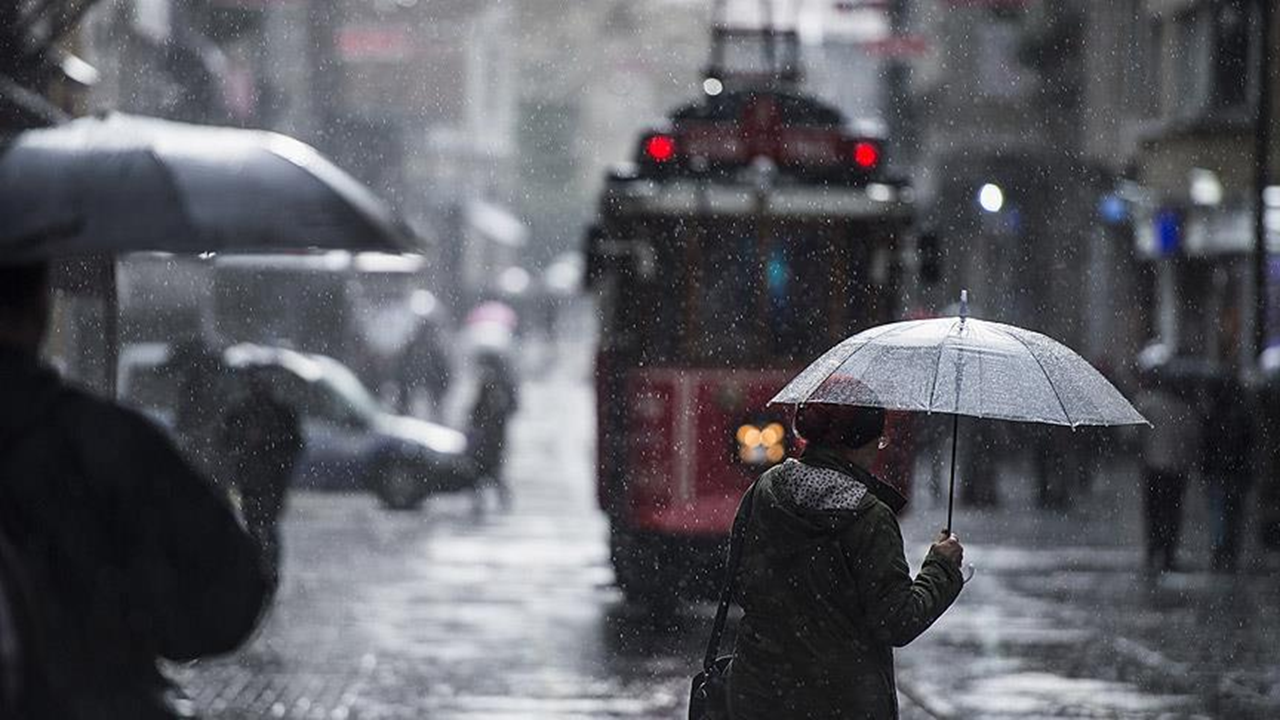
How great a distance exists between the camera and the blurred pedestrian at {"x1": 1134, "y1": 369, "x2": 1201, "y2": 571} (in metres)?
19.4

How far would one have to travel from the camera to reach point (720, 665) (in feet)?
22.0

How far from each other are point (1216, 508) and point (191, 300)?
17893mm

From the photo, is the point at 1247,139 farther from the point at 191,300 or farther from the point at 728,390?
the point at 728,390

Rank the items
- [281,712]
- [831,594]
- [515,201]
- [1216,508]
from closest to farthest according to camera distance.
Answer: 1. [831,594]
2. [281,712]
3. [1216,508]
4. [515,201]

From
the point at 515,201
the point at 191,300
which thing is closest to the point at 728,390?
the point at 191,300

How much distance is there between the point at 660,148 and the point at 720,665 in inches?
390

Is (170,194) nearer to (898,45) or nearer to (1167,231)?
(898,45)

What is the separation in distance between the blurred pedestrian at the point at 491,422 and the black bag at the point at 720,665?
66.6 ft

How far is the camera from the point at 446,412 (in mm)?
48406

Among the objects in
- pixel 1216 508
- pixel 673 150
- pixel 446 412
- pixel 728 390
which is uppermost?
pixel 673 150

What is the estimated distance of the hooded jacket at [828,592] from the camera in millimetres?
6180

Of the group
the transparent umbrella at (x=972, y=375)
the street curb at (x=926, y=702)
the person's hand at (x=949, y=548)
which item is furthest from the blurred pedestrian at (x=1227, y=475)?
the person's hand at (x=949, y=548)

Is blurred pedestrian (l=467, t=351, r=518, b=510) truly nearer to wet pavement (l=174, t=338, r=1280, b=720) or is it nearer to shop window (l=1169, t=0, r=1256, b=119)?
wet pavement (l=174, t=338, r=1280, b=720)

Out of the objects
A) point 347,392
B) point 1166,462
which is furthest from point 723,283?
point 347,392
